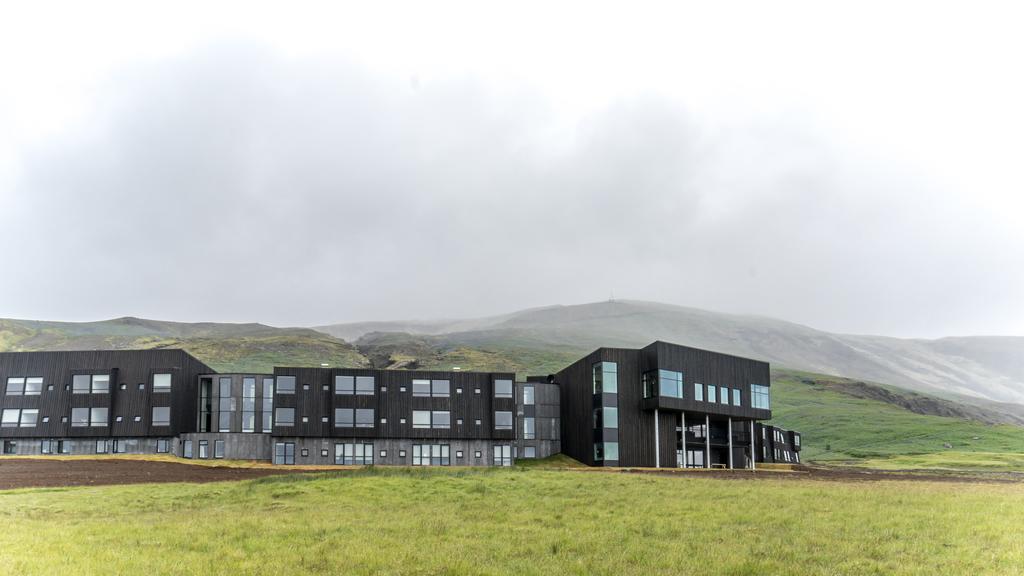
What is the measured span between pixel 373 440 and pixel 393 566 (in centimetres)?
5790

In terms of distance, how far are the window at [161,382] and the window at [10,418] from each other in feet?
50.7

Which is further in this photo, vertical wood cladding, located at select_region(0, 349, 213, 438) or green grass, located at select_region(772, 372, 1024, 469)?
green grass, located at select_region(772, 372, 1024, 469)

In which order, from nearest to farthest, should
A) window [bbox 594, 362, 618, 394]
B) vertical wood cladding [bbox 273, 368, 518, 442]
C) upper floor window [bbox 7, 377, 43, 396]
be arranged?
1. vertical wood cladding [bbox 273, 368, 518, 442]
2. window [bbox 594, 362, 618, 394]
3. upper floor window [bbox 7, 377, 43, 396]

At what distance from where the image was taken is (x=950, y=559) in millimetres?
22453

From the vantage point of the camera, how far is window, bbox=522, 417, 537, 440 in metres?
86.7

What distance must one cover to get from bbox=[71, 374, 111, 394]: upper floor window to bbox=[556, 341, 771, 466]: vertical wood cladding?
5162 cm

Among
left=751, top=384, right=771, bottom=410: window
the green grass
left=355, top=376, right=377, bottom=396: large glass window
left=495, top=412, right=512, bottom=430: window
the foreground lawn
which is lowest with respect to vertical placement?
the green grass

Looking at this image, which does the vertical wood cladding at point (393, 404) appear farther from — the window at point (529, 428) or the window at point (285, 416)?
the window at point (529, 428)

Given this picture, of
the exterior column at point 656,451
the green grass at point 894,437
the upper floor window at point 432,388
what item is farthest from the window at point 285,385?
the green grass at point 894,437

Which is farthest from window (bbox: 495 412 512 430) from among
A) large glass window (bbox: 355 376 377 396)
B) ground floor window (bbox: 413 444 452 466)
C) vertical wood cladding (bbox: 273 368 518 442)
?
large glass window (bbox: 355 376 377 396)

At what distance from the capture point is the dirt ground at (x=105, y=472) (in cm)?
5156

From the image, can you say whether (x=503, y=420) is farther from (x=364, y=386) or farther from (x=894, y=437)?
(x=894, y=437)

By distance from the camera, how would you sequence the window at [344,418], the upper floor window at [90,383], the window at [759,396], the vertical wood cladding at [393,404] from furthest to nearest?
the window at [759,396] < the upper floor window at [90,383] < the window at [344,418] < the vertical wood cladding at [393,404]

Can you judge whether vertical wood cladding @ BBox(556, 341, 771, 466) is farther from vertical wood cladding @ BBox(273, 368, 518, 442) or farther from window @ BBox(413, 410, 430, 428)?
window @ BBox(413, 410, 430, 428)
